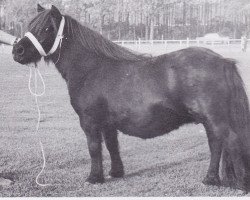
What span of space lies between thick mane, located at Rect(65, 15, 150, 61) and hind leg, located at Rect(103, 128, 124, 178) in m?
1.00

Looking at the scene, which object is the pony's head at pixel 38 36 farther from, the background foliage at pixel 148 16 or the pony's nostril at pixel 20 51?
the background foliage at pixel 148 16

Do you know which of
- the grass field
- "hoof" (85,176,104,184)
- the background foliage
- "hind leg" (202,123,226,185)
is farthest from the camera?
the background foliage

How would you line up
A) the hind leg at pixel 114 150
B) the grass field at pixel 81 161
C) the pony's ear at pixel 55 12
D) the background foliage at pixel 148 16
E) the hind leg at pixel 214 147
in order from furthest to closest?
the background foliage at pixel 148 16, the hind leg at pixel 114 150, the grass field at pixel 81 161, the pony's ear at pixel 55 12, the hind leg at pixel 214 147

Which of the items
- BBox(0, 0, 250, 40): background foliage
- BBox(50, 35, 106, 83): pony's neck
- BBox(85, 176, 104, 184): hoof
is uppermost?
BBox(0, 0, 250, 40): background foliage

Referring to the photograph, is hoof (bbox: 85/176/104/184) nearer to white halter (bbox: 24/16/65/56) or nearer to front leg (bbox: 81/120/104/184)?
front leg (bbox: 81/120/104/184)

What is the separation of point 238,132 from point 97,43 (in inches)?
80.4

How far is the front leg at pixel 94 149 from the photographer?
487cm

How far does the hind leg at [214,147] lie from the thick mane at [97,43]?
47.9 inches

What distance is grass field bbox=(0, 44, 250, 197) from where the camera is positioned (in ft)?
16.0

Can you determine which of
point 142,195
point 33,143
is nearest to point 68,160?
point 33,143

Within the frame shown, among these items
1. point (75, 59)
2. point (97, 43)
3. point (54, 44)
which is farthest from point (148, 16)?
point (54, 44)

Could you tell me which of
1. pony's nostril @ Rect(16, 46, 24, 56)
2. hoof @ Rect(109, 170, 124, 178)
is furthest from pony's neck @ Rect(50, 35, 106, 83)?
hoof @ Rect(109, 170, 124, 178)

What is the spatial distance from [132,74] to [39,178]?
1967 mm

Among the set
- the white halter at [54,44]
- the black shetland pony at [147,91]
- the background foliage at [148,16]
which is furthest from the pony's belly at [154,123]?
the background foliage at [148,16]
